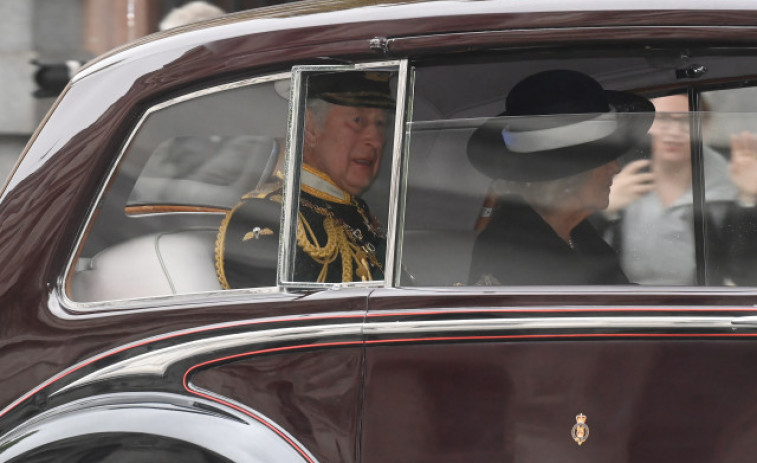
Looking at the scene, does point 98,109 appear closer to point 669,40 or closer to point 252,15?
point 252,15

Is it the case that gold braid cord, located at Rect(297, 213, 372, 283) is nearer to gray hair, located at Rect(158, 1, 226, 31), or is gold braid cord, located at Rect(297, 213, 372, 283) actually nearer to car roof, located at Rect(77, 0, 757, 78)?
car roof, located at Rect(77, 0, 757, 78)

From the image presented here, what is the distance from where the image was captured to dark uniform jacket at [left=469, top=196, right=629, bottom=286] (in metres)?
2.41

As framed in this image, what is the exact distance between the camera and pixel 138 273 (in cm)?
261

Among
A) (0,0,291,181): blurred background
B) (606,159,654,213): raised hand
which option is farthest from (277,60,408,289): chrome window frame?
(0,0,291,181): blurred background

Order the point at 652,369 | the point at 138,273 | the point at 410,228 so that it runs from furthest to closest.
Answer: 1. the point at 138,273
2. the point at 410,228
3. the point at 652,369

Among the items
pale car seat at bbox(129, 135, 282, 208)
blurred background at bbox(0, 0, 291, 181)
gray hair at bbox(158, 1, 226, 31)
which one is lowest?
pale car seat at bbox(129, 135, 282, 208)

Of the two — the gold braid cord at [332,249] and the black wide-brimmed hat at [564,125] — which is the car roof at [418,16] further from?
the gold braid cord at [332,249]

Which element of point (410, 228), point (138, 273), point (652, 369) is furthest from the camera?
point (138, 273)

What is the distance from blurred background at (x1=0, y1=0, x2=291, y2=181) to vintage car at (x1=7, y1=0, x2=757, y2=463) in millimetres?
5063

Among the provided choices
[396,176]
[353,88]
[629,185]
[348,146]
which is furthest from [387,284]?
[629,185]

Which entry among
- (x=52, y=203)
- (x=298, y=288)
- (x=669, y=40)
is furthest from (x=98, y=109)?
(x=669, y=40)

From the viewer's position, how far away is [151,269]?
261 centimetres

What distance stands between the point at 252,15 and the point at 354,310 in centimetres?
76

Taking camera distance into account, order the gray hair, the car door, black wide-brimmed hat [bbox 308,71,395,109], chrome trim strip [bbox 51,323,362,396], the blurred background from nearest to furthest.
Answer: the car door → chrome trim strip [bbox 51,323,362,396] → black wide-brimmed hat [bbox 308,71,395,109] → the gray hair → the blurred background
